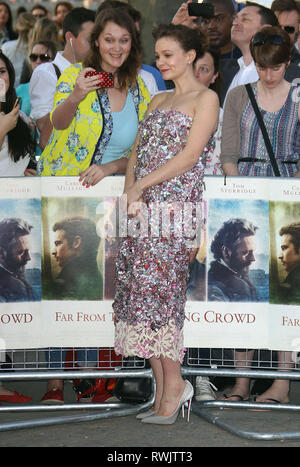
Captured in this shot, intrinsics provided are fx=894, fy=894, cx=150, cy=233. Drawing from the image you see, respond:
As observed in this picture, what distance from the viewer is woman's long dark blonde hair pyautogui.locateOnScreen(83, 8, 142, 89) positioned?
560cm

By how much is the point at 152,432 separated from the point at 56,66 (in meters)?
3.06

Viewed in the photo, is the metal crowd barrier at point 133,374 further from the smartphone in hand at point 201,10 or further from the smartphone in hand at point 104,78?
the smartphone in hand at point 201,10

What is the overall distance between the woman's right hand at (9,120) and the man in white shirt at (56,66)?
0.65 meters

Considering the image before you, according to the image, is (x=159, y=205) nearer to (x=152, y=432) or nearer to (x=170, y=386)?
(x=170, y=386)

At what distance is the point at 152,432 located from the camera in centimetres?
503

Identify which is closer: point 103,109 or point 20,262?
point 20,262

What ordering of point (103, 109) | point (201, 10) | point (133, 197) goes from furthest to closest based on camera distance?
1. point (201, 10)
2. point (103, 109)
3. point (133, 197)

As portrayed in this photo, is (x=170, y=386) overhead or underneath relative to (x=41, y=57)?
underneath

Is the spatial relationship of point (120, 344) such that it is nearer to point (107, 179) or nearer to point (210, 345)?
point (210, 345)

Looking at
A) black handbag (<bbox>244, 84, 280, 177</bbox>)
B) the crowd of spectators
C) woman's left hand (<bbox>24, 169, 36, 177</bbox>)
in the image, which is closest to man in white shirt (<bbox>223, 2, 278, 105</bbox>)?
the crowd of spectators

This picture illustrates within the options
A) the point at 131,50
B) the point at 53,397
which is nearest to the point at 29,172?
the point at 131,50

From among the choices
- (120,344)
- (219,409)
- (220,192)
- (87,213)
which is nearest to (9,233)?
(87,213)

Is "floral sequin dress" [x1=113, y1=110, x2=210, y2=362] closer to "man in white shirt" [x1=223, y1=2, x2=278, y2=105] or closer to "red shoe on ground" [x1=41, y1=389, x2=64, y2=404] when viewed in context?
"red shoe on ground" [x1=41, y1=389, x2=64, y2=404]

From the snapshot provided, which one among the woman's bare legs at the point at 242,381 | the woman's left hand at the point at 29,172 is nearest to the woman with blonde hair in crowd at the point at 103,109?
the woman's left hand at the point at 29,172
